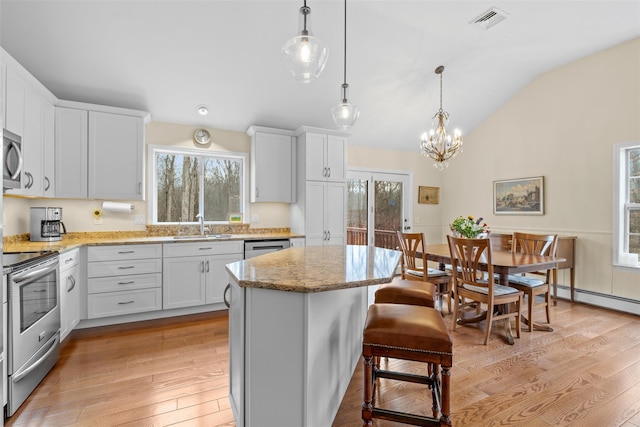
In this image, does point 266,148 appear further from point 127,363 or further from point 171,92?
point 127,363

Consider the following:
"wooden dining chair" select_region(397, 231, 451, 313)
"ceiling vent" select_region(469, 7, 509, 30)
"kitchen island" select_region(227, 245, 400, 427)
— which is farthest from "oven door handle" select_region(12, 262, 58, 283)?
"ceiling vent" select_region(469, 7, 509, 30)

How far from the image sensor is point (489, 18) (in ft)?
11.2

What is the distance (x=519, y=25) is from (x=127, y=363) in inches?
203

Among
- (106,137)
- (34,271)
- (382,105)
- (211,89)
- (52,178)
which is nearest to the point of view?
(34,271)

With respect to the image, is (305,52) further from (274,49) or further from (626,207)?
(626,207)

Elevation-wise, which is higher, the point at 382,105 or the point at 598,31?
the point at 598,31

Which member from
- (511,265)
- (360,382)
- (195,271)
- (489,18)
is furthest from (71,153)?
(489,18)

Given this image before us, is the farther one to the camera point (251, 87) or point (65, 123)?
point (251, 87)

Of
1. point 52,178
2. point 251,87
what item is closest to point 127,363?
point 52,178

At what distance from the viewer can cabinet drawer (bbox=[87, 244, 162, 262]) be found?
323 cm

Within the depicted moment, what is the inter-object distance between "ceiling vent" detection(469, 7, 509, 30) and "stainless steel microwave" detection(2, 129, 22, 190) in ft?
14.5

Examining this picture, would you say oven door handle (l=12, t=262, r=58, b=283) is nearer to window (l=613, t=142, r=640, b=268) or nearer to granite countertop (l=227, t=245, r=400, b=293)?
granite countertop (l=227, t=245, r=400, b=293)

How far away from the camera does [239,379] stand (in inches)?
62.7

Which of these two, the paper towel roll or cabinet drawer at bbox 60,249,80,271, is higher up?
the paper towel roll
